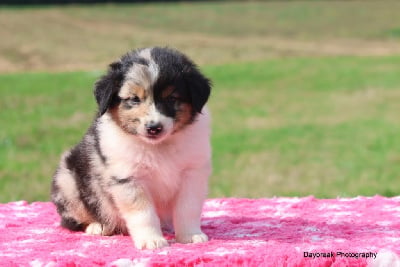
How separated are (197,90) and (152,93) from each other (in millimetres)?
337

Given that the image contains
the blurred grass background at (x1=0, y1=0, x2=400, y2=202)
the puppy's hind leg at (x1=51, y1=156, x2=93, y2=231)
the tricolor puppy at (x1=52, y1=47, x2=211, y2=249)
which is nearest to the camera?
the tricolor puppy at (x1=52, y1=47, x2=211, y2=249)

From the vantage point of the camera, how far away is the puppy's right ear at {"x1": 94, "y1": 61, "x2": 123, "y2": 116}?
15.1 ft

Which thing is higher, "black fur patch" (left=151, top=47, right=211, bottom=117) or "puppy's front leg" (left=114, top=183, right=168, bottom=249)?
"black fur patch" (left=151, top=47, right=211, bottom=117)

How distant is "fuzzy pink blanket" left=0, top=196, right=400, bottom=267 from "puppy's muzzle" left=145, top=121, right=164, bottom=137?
74 centimetres

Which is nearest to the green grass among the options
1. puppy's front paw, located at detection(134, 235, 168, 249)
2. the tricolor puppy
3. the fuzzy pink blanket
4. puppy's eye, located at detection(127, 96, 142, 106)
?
the fuzzy pink blanket

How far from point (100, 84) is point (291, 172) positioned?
759 cm

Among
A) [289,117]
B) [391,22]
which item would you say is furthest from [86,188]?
[391,22]

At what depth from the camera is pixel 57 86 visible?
68.6 feet

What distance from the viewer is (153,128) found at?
437cm

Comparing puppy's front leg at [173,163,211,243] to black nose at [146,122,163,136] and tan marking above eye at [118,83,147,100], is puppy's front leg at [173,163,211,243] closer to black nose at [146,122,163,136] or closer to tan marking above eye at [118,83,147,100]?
black nose at [146,122,163,136]

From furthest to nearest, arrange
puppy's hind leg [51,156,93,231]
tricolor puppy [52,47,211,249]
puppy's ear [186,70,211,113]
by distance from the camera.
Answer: puppy's hind leg [51,156,93,231] < puppy's ear [186,70,211,113] < tricolor puppy [52,47,211,249]

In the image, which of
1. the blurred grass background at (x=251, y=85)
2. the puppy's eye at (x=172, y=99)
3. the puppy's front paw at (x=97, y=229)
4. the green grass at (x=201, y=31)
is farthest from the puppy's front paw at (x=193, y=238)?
the green grass at (x=201, y=31)

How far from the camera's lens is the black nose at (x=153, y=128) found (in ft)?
14.3

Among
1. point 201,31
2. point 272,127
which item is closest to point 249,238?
point 272,127
